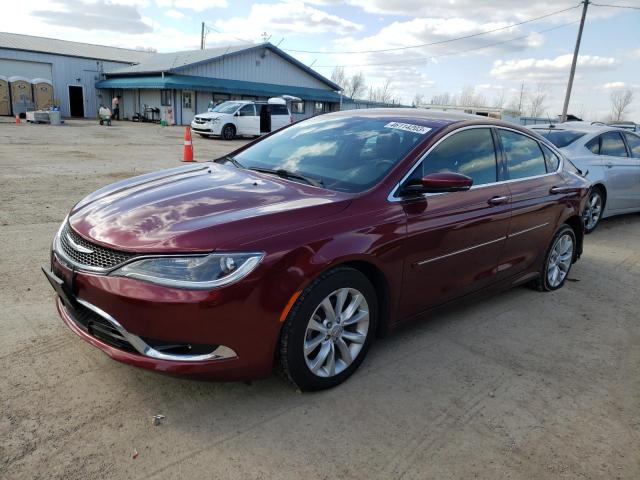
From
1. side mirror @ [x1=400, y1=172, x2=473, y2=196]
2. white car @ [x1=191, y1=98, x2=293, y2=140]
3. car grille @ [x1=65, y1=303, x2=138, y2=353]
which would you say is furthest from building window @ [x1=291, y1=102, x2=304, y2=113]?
car grille @ [x1=65, y1=303, x2=138, y2=353]

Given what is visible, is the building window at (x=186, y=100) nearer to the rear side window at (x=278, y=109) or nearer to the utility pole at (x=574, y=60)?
the rear side window at (x=278, y=109)

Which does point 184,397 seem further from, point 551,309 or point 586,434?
point 551,309

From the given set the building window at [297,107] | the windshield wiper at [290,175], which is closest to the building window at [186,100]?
the building window at [297,107]

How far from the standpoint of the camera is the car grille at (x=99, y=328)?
2.63 meters

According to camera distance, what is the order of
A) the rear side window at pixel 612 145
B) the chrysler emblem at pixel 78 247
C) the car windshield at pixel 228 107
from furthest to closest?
1. the car windshield at pixel 228 107
2. the rear side window at pixel 612 145
3. the chrysler emblem at pixel 78 247

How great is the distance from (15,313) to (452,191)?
3317mm

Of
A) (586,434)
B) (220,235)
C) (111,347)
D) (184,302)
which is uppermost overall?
(220,235)

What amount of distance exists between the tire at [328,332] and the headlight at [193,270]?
41cm

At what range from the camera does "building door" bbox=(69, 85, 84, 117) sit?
40.1 m

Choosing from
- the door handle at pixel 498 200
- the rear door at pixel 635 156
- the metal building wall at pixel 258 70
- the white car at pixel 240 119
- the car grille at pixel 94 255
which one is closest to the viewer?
the car grille at pixel 94 255

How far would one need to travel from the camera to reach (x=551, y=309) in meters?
4.64

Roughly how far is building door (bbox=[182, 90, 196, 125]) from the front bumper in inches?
1390

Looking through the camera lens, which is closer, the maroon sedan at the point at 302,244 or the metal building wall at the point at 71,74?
the maroon sedan at the point at 302,244

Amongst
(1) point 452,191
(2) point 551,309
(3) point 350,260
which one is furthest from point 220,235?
(2) point 551,309
